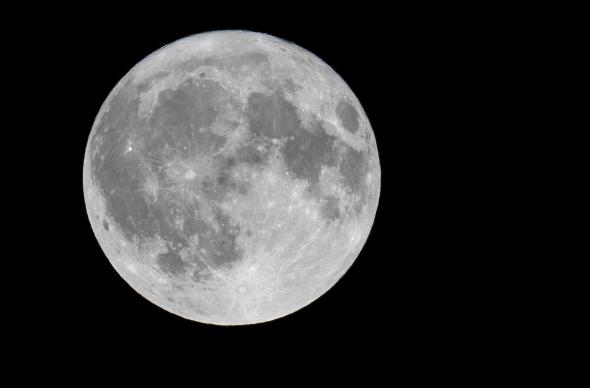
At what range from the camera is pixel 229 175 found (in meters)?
4.37

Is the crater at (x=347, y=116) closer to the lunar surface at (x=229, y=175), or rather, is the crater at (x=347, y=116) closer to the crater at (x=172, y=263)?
the lunar surface at (x=229, y=175)

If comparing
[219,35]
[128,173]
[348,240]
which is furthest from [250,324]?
[219,35]

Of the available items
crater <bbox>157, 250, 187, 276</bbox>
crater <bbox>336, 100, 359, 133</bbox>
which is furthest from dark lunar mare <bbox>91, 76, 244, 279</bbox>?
crater <bbox>336, 100, 359, 133</bbox>

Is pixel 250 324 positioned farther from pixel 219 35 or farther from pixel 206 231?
pixel 219 35

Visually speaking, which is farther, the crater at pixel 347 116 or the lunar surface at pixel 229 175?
the crater at pixel 347 116

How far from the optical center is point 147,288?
5129 mm

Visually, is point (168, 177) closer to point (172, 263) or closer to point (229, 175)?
point (229, 175)

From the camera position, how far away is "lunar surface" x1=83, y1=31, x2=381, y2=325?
4410mm

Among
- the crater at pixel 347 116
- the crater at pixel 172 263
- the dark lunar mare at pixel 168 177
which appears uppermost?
the crater at pixel 347 116

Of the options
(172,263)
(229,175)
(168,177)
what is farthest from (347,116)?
(172,263)

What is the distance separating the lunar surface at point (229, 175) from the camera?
4.41 m

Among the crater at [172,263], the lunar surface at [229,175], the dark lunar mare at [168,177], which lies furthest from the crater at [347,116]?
the crater at [172,263]

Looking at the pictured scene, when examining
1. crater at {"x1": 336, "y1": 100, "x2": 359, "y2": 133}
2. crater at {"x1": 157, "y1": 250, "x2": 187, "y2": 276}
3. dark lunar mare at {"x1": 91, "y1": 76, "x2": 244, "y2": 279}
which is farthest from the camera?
crater at {"x1": 336, "y1": 100, "x2": 359, "y2": 133}

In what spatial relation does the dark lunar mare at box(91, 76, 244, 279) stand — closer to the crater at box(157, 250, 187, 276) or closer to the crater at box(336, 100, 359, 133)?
the crater at box(157, 250, 187, 276)
